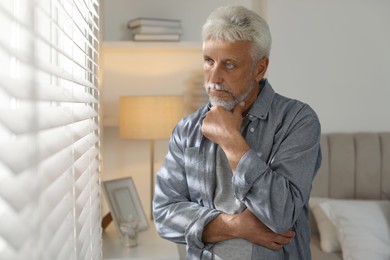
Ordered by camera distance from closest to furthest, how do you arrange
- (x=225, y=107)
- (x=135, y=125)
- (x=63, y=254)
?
(x=63, y=254) < (x=225, y=107) < (x=135, y=125)

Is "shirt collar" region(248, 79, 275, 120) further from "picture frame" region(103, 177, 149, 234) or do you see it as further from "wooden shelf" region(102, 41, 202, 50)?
"wooden shelf" region(102, 41, 202, 50)

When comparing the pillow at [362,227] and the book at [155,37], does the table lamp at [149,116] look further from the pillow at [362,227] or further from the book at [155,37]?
the pillow at [362,227]

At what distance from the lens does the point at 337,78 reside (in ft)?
10.9

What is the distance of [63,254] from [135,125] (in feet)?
6.38

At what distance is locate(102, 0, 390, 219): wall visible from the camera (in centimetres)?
326

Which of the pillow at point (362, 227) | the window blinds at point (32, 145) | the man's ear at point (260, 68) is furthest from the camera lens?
the pillow at point (362, 227)

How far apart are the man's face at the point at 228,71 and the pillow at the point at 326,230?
136 centimetres

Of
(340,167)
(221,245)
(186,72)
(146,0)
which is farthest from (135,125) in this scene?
(221,245)

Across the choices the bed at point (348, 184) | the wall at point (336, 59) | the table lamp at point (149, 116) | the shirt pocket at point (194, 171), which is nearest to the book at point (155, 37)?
the table lamp at point (149, 116)

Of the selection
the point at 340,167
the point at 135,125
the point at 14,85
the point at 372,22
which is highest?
the point at 372,22

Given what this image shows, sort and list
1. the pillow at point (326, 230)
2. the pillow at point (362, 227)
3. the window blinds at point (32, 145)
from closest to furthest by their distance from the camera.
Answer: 1. the window blinds at point (32, 145)
2. the pillow at point (362, 227)
3. the pillow at point (326, 230)

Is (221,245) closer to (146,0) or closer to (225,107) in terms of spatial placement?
(225,107)

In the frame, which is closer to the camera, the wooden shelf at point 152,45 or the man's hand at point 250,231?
the man's hand at point 250,231

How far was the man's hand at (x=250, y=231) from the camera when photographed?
1468 millimetres
